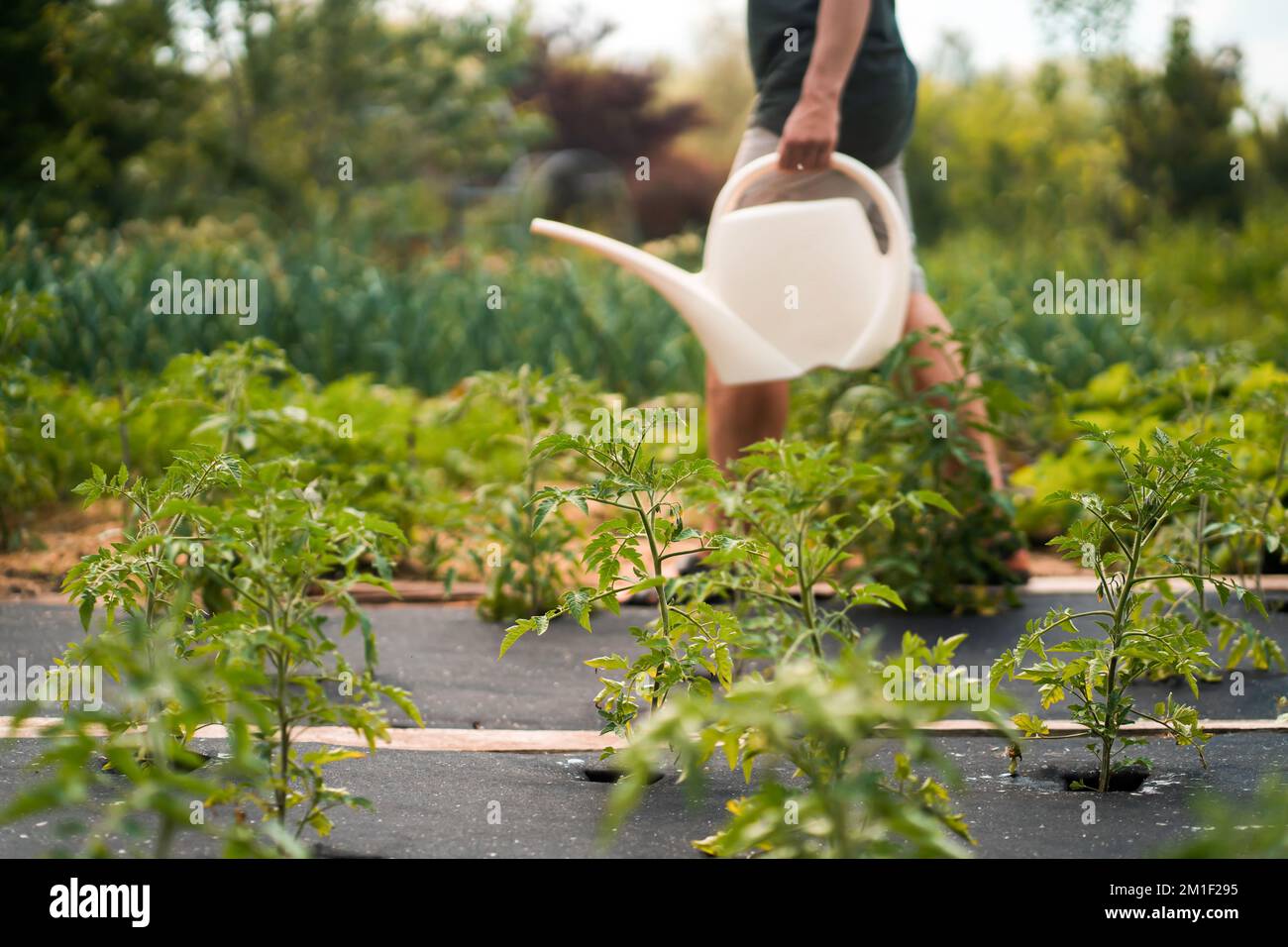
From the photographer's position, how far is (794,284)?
2932 millimetres

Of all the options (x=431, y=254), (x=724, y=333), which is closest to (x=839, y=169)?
(x=724, y=333)

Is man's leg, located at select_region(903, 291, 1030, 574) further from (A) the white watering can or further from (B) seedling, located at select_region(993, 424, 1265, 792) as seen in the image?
(B) seedling, located at select_region(993, 424, 1265, 792)

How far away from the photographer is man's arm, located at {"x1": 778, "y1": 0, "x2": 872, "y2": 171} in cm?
289

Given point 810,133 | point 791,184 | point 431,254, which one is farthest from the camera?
point 431,254

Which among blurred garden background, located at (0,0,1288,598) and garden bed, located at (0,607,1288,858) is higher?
blurred garden background, located at (0,0,1288,598)

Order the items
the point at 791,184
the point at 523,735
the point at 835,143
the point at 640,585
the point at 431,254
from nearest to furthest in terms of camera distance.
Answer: the point at 640,585 < the point at 523,735 < the point at 835,143 < the point at 791,184 < the point at 431,254

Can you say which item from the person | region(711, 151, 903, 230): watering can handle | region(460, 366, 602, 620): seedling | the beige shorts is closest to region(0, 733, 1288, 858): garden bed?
region(460, 366, 602, 620): seedling

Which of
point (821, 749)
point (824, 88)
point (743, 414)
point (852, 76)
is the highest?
point (852, 76)

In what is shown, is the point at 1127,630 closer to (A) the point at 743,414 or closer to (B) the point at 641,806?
(B) the point at 641,806

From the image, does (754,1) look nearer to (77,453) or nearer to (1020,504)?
(1020,504)

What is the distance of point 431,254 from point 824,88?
5.67 meters

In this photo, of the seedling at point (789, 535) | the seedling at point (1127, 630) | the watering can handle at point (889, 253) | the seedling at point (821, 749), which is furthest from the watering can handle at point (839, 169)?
the seedling at point (821, 749)

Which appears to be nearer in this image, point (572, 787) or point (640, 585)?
point (640, 585)

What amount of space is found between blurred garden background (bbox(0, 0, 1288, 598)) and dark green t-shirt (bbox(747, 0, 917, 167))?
1.88ft
